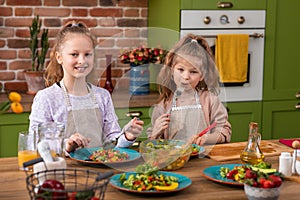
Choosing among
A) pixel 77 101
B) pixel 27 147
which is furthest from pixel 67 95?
pixel 27 147

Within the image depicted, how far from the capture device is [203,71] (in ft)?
8.51

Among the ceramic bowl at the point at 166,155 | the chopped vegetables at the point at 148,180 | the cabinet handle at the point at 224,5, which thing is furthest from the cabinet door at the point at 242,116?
the chopped vegetables at the point at 148,180

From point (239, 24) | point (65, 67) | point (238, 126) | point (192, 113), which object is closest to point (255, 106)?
point (238, 126)

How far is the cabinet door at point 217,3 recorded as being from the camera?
12.9ft

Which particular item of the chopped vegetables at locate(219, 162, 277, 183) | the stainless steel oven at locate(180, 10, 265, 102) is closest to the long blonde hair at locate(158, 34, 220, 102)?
the chopped vegetables at locate(219, 162, 277, 183)

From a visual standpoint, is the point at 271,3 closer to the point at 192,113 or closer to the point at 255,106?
the point at 255,106

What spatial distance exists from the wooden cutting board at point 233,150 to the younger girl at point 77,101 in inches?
14.1

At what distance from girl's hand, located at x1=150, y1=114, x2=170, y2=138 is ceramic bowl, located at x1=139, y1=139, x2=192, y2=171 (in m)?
0.14

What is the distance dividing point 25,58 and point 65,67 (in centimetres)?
160

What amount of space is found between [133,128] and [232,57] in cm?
180

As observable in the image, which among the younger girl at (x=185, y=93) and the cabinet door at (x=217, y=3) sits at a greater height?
the cabinet door at (x=217, y=3)

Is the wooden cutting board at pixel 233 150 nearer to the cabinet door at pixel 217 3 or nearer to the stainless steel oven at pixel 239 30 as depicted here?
the stainless steel oven at pixel 239 30

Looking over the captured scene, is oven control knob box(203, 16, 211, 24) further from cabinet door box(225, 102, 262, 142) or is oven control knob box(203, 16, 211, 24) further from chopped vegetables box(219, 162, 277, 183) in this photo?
→ chopped vegetables box(219, 162, 277, 183)

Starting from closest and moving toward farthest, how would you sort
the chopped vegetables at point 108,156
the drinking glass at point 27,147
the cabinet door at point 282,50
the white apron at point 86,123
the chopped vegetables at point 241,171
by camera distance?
the chopped vegetables at point 241,171
the drinking glass at point 27,147
the chopped vegetables at point 108,156
the white apron at point 86,123
the cabinet door at point 282,50
